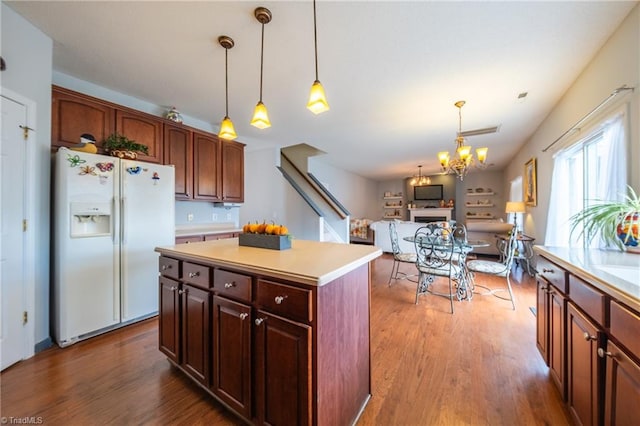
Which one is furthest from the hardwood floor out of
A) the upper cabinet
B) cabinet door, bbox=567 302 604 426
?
the upper cabinet

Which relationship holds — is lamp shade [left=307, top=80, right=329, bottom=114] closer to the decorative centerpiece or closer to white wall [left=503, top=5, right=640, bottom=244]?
the decorative centerpiece

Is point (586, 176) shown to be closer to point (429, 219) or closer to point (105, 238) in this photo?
point (105, 238)

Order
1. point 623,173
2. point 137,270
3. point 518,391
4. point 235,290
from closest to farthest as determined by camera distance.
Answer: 1. point 235,290
2. point 518,391
3. point 623,173
4. point 137,270

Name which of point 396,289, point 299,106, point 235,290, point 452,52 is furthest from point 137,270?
point 452,52

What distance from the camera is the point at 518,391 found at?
5.07 ft

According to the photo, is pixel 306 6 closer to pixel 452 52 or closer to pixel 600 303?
pixel 452 52

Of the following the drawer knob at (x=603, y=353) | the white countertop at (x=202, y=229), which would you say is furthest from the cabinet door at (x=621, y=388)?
the white countertop at (x=202, y=229)

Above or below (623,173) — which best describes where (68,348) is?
below

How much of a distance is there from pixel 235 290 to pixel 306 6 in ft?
6.18

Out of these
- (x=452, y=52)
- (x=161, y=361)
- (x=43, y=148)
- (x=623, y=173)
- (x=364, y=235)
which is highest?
(x=452, y=52)

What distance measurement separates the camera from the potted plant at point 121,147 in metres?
2.40

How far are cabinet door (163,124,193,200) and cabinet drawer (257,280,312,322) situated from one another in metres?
2.56

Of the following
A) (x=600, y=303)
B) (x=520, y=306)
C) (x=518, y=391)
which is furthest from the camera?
(x=520, y=306)

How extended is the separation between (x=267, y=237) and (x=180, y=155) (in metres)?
2.28
